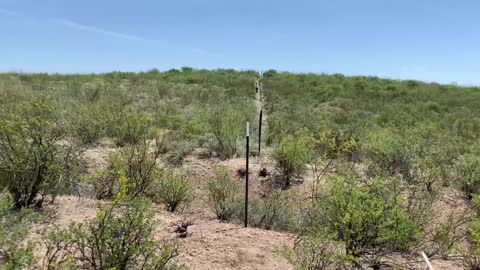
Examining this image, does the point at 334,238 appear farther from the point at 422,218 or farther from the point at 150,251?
the point at 150,251

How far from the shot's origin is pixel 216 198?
6.73m

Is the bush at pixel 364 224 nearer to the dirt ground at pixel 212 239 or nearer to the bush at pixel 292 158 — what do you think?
the dirt ground at pixel 212 239

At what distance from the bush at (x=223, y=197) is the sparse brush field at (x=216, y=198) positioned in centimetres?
2

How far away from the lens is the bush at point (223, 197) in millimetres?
6457

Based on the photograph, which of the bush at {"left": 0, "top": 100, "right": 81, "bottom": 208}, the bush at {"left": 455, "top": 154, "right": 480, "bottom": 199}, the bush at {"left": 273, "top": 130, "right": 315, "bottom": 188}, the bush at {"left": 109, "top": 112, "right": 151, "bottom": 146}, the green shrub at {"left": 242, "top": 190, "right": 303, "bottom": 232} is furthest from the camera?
the bush at {"left": 109, "top": 112, "right": 151, "bottom": 146}

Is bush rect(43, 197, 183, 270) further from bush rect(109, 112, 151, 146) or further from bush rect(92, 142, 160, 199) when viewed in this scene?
bush rect(109, 112, 151, 146)

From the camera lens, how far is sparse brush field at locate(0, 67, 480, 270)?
4012 millimetres

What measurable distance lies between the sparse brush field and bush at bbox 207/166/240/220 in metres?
0.02

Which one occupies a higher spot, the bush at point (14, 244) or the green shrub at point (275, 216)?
the bush at point (14, 244)

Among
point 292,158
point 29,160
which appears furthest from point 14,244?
point 292,158

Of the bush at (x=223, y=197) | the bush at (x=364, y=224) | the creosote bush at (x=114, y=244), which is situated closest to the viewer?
the creosote bush at (x=114, y=244)

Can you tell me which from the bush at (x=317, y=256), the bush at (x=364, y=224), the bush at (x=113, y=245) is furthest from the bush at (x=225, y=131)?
the bush at (x=113, y=245)

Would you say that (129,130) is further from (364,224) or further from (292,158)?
(364,224)

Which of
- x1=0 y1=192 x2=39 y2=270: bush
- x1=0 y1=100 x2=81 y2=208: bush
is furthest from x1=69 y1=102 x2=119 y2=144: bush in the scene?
x1=0 y1=192 x2=39 y2=270: bush
